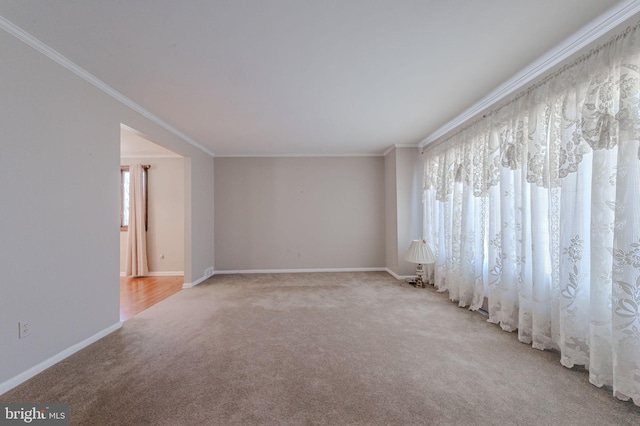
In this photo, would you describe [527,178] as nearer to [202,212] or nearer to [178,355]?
[178,355]

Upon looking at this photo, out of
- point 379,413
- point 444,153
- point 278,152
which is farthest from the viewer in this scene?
point 278,152

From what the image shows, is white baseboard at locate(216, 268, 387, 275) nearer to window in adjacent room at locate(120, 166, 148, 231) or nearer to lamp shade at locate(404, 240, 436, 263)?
lamp shade at locate(404, 240, 436, 263)

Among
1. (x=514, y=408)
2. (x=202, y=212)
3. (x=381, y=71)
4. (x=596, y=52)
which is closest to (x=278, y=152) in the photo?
(x=202, y=212)

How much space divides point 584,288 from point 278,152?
4.99 metres

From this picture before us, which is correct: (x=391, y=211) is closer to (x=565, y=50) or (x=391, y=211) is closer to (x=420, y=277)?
(x=420, y=277)

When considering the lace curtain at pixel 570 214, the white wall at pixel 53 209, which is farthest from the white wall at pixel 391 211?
the white wall at pixel 53 209

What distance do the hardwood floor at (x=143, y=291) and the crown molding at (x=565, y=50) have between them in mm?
5204

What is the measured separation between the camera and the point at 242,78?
2484 mm

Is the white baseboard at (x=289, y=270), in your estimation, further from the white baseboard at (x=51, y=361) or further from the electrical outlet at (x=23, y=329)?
Answer: the electrical outlet at (x=23, y=329)

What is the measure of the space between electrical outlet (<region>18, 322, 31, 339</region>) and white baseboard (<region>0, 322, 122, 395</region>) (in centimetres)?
27

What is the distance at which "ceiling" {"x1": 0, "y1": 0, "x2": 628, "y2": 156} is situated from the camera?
5.56ft

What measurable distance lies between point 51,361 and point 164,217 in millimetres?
3924

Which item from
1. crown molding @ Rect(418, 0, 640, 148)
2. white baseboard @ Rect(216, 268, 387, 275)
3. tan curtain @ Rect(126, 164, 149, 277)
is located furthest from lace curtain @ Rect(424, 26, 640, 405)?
tan curtain @ Rect(126, 164, 149, 277)

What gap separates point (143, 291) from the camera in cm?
438
